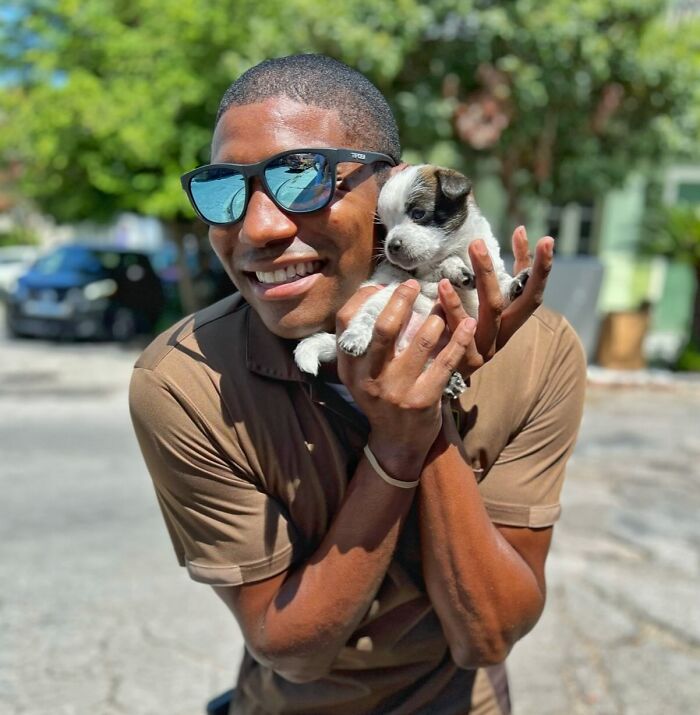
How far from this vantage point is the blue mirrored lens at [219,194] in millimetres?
1482

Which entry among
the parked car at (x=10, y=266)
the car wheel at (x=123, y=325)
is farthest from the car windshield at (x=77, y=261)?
the parked car at (x=10, y=266)

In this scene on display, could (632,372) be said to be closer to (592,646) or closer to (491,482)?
(592,646)

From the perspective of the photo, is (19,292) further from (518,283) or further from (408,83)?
(518,283)

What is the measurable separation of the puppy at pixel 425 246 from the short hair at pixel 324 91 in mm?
108

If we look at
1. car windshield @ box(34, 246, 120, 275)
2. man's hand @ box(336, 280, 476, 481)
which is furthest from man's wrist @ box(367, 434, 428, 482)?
car windshield @ box(34, 246, 120, 275)

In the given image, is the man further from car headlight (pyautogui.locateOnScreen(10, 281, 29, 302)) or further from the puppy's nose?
car headlight (pyautogui.locateOnScreen(10, 281, 29, 302))

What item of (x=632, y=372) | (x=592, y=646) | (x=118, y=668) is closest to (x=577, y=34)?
(x=632, y=372)

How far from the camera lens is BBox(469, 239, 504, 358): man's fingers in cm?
135

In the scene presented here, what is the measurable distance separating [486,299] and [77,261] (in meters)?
13.7

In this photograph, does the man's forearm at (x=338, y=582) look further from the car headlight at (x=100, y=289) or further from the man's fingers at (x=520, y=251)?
the car headlight at (x=100, y=289)

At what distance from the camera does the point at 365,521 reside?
1413 mm

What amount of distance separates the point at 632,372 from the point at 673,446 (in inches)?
141

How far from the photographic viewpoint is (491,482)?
5.18ft

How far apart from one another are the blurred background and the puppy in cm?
249
